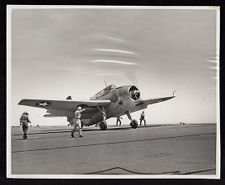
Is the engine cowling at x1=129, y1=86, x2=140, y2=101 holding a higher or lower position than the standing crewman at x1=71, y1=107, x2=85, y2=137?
higher

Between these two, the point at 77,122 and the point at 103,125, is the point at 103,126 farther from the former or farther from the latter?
the point at 77,122

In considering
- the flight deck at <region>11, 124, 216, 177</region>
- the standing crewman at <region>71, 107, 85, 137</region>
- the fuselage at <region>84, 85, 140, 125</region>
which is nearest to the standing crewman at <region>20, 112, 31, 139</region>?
the flight deck at <region>11, 124, 216, 177</region>

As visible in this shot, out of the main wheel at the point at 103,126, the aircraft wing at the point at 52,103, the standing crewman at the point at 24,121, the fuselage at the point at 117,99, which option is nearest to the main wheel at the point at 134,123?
the fuselage at the point at 117,99

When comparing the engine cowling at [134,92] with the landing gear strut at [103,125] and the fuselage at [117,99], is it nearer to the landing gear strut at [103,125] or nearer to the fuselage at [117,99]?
the fuselage at [117,99]

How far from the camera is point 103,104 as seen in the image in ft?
8.64

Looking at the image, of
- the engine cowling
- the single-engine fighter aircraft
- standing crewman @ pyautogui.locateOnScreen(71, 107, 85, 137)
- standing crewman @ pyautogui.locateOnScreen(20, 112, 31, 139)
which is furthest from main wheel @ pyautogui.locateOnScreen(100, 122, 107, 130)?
standing crewman @ pyautogui.locateOnScreen(20, 112, 31, 139)

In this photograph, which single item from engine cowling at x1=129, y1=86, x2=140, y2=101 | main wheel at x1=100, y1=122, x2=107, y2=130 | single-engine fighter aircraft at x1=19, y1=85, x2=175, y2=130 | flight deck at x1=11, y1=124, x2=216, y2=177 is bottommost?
flight deck at x1=11, y1=124, x2=216, y2=177

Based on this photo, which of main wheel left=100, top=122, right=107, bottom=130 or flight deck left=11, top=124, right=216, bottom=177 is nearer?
flight deck left=11, top=124, right=216, bottom=177

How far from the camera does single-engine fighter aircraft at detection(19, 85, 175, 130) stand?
101 inches

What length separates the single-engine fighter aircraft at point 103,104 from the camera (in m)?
2.56

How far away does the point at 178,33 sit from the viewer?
100 inches

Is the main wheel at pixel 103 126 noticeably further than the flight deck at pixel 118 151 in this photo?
Yes

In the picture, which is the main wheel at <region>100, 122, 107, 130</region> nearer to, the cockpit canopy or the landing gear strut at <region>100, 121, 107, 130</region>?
the landing gear strut at <region>100, 121, 107, 130</region>
